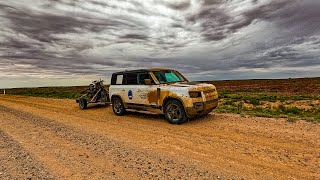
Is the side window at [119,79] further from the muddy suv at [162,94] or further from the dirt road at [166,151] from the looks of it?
the dirt road at [166,151]

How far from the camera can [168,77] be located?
9.73m

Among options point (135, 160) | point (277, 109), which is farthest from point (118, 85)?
point (277, 109)

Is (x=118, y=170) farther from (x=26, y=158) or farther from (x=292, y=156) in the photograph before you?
(x=292, y=156)

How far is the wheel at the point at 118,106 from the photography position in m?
10.9

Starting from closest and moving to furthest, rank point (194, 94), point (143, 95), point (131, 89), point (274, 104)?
point (194, 94)
point (143, 95)
point (131, 89)
point (274, 104)

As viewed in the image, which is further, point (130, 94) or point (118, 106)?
point (118, 106)

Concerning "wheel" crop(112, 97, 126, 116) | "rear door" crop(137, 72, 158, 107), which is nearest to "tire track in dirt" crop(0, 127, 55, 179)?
"rear door" crop(137, 72, 158, 107)

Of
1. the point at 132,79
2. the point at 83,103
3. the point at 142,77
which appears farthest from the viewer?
the point at 83,103

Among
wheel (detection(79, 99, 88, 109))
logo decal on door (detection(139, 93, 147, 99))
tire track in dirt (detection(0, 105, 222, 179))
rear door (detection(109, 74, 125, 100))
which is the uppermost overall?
rear door (detection(109, 74, 125, 100))

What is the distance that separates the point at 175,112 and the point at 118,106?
Result: 3588mm

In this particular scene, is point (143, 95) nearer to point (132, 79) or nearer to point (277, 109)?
point (132, 79)

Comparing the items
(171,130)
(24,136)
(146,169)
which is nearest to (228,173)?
(146,169)

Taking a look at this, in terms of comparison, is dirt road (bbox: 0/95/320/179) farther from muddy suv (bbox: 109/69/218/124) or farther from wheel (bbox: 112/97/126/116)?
wheel (bbox: 112/97/126/116)

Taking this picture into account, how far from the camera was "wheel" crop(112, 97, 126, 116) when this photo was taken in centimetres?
1088
